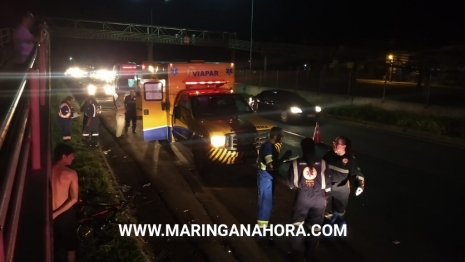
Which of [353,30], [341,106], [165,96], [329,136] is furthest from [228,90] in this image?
[353,30]

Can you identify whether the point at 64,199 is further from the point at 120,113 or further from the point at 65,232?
the point at 120,113

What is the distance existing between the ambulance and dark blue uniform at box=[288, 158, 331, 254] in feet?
9.48

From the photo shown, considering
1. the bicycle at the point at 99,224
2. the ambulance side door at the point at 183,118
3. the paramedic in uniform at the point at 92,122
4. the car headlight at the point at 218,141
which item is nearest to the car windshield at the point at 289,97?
the ambulance side door at the point at 183,118

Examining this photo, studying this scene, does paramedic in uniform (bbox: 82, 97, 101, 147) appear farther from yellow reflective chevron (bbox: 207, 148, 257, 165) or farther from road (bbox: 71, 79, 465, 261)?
yellow reflective chevron (bbox: 207, 148, 257, 165)

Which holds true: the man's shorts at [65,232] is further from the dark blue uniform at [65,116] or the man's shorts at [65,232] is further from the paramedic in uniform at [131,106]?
the paramedic in uniform at [131,106]

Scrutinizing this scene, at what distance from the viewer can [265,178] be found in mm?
5953

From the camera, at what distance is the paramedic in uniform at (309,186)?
4977mm

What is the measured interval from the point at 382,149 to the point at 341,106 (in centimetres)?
964

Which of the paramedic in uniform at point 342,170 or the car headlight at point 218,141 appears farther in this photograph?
the car headlight at point 218,141

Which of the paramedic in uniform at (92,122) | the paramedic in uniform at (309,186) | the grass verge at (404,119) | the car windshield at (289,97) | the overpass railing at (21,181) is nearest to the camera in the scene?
the overpass railing at (21,181)

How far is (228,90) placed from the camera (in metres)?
11.7

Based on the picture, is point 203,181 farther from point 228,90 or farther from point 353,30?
point 353,30

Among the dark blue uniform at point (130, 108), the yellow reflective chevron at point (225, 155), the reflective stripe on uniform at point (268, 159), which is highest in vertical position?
the reflective stripe on uniform at point (268, 159)

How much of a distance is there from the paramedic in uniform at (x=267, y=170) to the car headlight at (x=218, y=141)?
292 centimetres
